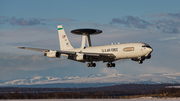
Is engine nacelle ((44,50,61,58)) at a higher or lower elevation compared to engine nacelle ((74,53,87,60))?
higher

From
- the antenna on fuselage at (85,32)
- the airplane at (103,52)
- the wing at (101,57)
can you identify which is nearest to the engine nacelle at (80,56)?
the airplane at (103,52)

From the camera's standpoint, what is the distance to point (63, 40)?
383 feet

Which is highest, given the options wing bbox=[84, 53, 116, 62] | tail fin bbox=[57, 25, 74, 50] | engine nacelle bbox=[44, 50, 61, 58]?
tail fin bbox=[57, 25, 74, 50]

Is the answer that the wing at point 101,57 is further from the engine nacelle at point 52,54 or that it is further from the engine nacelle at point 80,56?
the engine nacelle at point 52,54

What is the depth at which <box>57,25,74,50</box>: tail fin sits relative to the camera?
4474 inches

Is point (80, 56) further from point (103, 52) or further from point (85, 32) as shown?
point (85, 32)

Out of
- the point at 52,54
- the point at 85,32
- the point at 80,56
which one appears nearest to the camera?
the point at 52,54

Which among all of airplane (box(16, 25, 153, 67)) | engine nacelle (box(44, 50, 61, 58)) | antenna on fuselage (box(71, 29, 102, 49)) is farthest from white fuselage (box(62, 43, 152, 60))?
engine nacelle (box(44, 50, 61, 58))

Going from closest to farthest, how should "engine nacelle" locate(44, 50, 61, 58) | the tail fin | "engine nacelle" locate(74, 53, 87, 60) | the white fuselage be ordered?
the white fuselage < "engine nacelle" locate(44, 50, 61, 58) < "engine nacelle" locate(74, 53, 87, 60) < the tail fin

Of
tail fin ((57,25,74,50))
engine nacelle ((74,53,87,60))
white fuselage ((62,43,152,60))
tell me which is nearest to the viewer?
white fuselage ((62,43,152,60))

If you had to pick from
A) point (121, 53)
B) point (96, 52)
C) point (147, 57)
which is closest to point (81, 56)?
point (96, 52)

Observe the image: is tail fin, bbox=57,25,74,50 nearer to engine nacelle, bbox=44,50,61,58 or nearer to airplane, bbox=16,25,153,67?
airplane, bbox=16,25,153,67

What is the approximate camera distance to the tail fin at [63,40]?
113650 millimetres

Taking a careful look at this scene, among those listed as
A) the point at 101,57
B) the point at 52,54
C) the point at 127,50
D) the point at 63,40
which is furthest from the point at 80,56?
the point at 63,40
